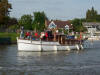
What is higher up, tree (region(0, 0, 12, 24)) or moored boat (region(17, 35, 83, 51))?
tree (region(0, 0, 12, 24))

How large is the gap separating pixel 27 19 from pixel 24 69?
88.6 m

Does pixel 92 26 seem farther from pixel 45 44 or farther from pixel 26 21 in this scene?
pixel 45 44

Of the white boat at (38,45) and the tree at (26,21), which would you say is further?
the tree at (26,21)

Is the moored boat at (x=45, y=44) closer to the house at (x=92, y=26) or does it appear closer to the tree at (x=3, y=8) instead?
the tree at (x=3, y=8)

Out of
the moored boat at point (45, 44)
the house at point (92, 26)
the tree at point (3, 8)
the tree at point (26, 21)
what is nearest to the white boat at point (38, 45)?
the moored boat at point (45, 44)

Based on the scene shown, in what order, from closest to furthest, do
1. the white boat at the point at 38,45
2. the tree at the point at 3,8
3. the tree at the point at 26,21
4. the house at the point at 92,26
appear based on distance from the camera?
1. the white boat at the point at 38,45
2. the tree at the point at 3,8
3. the tree at the point at 26,21
4. the house at the point at 92,26

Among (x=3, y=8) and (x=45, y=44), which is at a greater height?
(x=3, y=8)

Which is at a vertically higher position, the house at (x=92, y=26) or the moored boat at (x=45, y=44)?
the house at (x=92, y=26)

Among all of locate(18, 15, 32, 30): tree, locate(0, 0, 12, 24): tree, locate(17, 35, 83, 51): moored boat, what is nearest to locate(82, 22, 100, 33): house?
locate(18, 15, 32, 30): tree

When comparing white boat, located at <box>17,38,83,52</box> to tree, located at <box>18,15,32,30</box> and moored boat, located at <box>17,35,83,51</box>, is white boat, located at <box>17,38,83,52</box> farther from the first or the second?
tree, located at <box>18,15,32,30</box>

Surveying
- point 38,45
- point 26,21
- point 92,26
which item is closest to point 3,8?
point 26,21

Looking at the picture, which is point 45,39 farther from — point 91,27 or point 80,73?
point 91,27

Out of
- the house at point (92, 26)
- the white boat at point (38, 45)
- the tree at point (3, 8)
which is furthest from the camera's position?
the house at point (92, 26)

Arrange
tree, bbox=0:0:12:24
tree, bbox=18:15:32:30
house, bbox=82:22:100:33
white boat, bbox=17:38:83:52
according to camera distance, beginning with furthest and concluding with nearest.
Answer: house, bbox=82:22:100:33 → tree, bbox=18:15:32:30 → tree, bbox=0:0:12:24 → white boat, bbox=17:38:83:52
